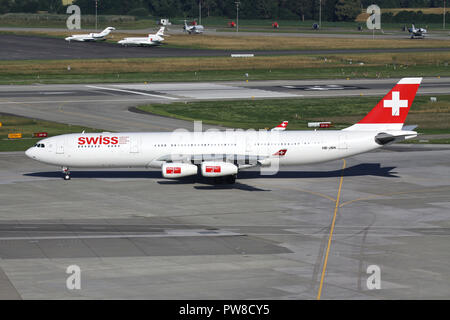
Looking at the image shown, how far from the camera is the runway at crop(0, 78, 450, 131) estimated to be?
10288 centimetres

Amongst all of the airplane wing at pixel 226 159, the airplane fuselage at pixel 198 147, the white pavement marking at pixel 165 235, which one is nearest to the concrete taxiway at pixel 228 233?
the white pavement marking at pixel 165 235

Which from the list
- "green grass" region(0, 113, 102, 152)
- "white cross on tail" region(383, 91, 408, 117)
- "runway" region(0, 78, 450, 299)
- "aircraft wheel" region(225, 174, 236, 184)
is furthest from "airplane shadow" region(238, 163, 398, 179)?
"green grass" region(0, 113, 102, 152)

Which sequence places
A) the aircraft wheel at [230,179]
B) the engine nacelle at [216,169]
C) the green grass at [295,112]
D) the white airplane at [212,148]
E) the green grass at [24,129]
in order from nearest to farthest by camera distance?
the engine nacelle at [216,169], the white airplane at [212,148], the aircraft wheel at [230,179], the green grass at [24,129], the green grass at [295,112]

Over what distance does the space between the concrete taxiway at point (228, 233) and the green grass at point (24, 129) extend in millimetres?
13318

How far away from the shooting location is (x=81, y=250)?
151 ft

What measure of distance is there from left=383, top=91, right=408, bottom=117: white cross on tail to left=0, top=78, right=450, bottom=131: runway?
1344 inches

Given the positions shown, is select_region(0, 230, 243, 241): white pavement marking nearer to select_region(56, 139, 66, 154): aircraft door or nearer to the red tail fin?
select_region(56, 139, 66, 154): aircraft door

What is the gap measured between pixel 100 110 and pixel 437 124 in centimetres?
5018

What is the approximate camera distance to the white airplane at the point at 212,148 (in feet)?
219

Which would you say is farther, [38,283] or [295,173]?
[295,173]

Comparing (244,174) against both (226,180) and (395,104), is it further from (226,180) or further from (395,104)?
(395,104)

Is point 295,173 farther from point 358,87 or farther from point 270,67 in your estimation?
point 270,67

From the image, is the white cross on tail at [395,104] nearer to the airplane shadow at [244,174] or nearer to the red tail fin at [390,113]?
the red tail fin at [390,113]
